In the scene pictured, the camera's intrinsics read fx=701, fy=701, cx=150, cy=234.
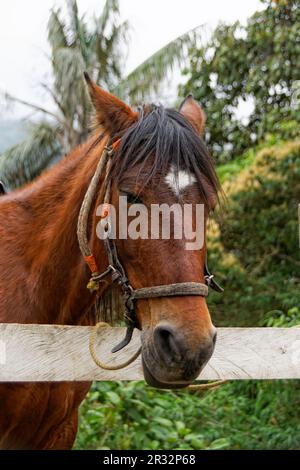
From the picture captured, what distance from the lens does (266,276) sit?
25.1 feet

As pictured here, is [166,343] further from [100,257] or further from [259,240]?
[259,240]

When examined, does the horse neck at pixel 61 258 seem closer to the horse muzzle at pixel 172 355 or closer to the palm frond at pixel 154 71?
the horse muzzle at pixel 172 355

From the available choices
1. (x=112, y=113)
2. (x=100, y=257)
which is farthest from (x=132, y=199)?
(x=112, y=113)

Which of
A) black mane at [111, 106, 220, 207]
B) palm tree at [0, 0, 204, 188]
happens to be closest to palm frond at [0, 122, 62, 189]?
palm tree at [0, 0, 204, 188]

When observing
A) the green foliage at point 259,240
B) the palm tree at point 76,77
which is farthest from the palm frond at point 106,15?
the green foliage at point 259,240

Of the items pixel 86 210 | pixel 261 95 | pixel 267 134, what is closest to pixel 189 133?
pixel 86 210

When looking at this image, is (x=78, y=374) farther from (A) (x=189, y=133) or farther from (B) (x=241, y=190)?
(B) (x=241, y=190)

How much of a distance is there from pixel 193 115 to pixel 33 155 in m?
13.0

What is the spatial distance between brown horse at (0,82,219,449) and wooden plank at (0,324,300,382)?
297 millimetres

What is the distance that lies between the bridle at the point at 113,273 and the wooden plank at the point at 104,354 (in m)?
0.17

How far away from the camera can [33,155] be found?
15719 millimetres

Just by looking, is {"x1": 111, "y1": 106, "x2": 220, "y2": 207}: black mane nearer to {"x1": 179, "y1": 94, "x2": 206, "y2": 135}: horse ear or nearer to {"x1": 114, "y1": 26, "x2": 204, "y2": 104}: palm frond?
{"x1": 179, "y1": 94, "x2": 206, "y2": 135}: horse ear

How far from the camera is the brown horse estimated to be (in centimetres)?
239

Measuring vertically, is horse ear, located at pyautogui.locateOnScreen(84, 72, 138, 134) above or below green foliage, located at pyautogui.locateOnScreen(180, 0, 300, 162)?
below
